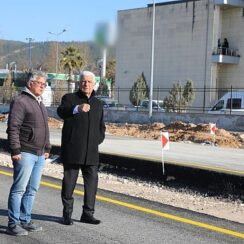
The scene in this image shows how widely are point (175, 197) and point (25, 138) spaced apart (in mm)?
4226

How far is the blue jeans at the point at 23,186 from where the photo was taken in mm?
6484

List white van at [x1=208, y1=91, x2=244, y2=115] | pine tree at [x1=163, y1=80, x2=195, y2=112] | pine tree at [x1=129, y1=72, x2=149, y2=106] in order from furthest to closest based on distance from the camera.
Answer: pine tree at [x1=129, y1=72, x2=149, y2=106], pine tree at [x1=163, y1=80, x2=195, y2=112], white van at [x1=208, y1=91, x2=244, y2=115]

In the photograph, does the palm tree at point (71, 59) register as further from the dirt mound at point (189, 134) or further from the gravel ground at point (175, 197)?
the gravel ground at point (175, 197)

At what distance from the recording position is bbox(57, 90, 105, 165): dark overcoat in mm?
6965

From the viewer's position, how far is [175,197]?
32.8 ft

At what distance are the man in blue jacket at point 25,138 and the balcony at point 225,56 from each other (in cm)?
5684

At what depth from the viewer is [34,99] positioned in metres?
6.55

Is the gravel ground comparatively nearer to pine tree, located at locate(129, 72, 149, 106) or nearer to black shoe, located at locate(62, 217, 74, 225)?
black shoe, located at locate(62, 217, 74, 225)

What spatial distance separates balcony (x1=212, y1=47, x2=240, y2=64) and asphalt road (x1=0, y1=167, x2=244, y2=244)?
5445 centimetres

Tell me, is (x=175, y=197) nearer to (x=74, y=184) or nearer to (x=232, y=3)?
(x=74, y=184)

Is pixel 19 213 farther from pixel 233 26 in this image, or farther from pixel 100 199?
pixel 233 26

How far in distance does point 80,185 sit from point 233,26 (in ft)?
183

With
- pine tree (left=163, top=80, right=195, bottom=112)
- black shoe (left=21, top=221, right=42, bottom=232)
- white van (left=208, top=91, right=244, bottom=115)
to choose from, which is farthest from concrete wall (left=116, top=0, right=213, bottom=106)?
black shoe (left=21, top=221, right=42, bottom=232)

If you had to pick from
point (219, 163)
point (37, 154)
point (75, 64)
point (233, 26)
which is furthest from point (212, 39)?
point (37, 154)
